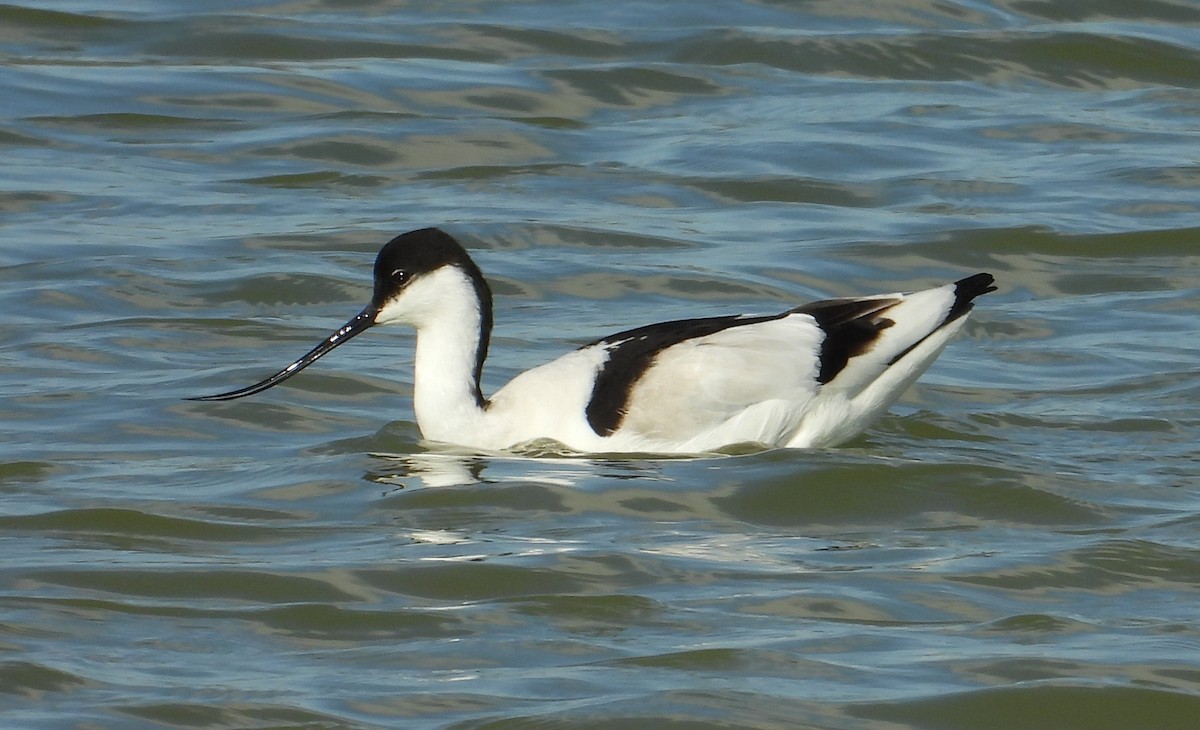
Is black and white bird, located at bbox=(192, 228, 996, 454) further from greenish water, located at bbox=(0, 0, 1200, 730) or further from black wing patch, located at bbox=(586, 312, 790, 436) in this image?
greenish water, located at bbox=(0, 0, 1200, 730)

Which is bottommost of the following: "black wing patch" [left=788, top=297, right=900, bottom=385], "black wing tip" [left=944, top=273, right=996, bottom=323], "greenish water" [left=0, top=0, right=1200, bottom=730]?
"greenish water" [left=0, top=0, right=1200, bottom=730]

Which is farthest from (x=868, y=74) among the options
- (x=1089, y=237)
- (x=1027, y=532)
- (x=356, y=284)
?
(x=1027, y=532)

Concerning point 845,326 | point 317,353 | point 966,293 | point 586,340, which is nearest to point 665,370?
point 845,326

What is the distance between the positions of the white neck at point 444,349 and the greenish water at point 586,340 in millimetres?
144

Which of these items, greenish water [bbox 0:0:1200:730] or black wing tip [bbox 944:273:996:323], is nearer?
greenish water [bbox 0:0:1200:730]

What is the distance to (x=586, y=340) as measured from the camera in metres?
9.87

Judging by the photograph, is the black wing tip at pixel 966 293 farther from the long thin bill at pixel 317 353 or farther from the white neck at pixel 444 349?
the long thin bill at pixel 317 353

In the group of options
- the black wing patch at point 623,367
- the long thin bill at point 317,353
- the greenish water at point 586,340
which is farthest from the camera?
the long thin bill at point 317,353

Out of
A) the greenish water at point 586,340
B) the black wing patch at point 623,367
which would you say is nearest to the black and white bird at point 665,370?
the black wing patch at point 623,367

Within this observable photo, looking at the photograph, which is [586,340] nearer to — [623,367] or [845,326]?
[845,326]

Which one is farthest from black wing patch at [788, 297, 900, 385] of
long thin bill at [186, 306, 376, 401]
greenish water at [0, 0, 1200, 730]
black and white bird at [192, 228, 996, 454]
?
long thin bill at [186, 306, 376, 401]

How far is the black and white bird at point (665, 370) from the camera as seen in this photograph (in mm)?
7914

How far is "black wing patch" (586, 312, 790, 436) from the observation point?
789 cm

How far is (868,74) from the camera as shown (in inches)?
590
